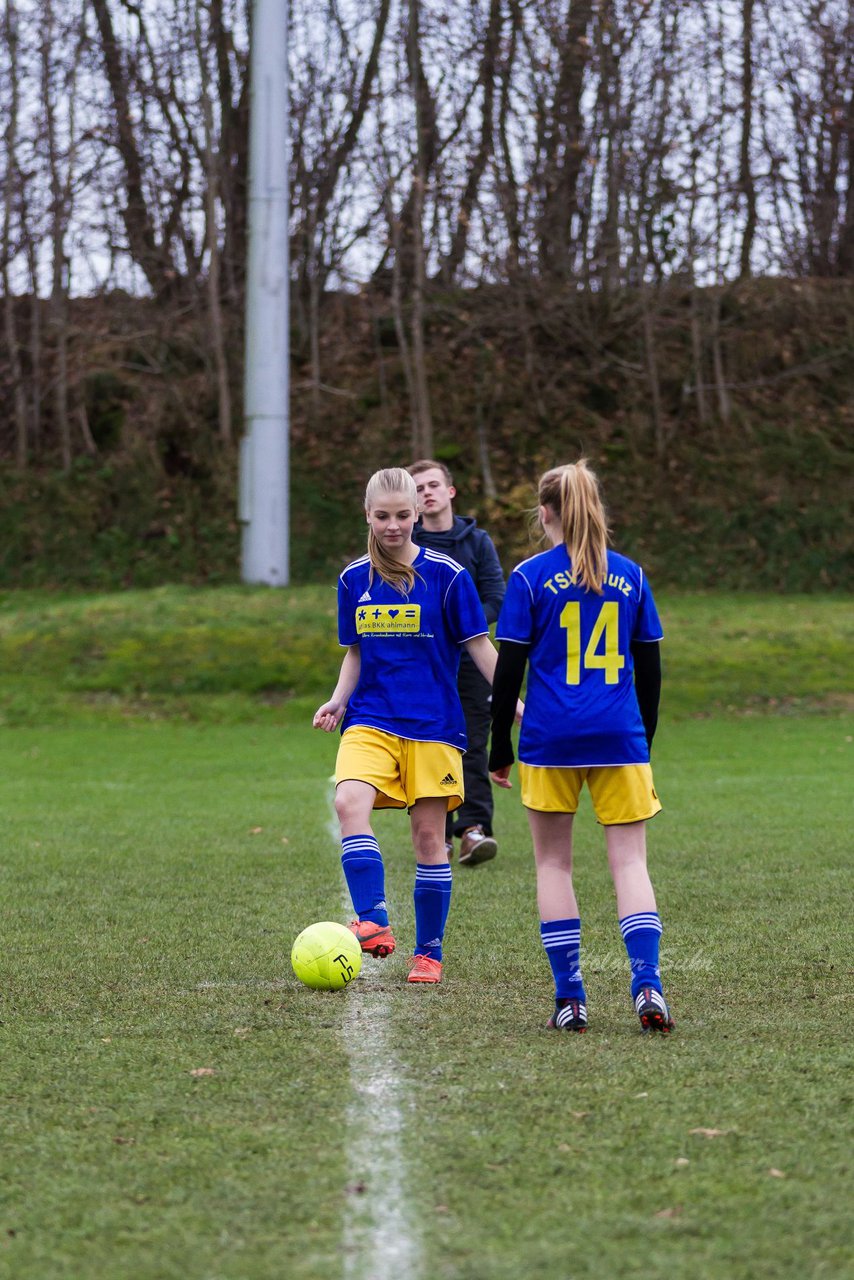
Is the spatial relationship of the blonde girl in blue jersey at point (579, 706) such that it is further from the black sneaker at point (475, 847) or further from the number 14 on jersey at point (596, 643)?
the black sneaker at point (475, 847)

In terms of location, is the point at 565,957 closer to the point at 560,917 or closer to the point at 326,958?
the point at 560,917

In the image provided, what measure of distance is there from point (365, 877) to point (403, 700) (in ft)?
2.24

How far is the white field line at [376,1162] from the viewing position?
9.42 ft

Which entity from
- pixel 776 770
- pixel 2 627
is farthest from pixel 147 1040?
pixel 2 627

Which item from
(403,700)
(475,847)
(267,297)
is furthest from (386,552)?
(267,297)

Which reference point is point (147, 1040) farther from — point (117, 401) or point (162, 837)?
point (117, 401)

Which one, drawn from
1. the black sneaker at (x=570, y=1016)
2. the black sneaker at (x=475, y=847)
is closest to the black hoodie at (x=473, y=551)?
the black sneaker at (x=475, y=847)

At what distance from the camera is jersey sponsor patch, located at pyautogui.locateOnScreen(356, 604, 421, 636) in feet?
18.0

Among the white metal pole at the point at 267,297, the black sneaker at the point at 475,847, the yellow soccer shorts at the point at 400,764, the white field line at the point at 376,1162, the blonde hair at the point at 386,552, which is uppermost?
the white metal pole at the point at 267,297

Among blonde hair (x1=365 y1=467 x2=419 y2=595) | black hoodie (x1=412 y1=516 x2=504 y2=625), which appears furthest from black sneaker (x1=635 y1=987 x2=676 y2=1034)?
black hoodie (x1=412 y1=516 x2=504 y2=625)

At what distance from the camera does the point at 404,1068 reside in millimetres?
4262

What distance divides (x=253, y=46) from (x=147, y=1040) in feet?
59.3

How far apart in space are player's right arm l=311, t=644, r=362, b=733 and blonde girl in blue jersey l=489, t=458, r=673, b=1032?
0.92m

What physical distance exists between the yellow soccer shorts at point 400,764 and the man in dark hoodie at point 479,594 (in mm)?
2195
